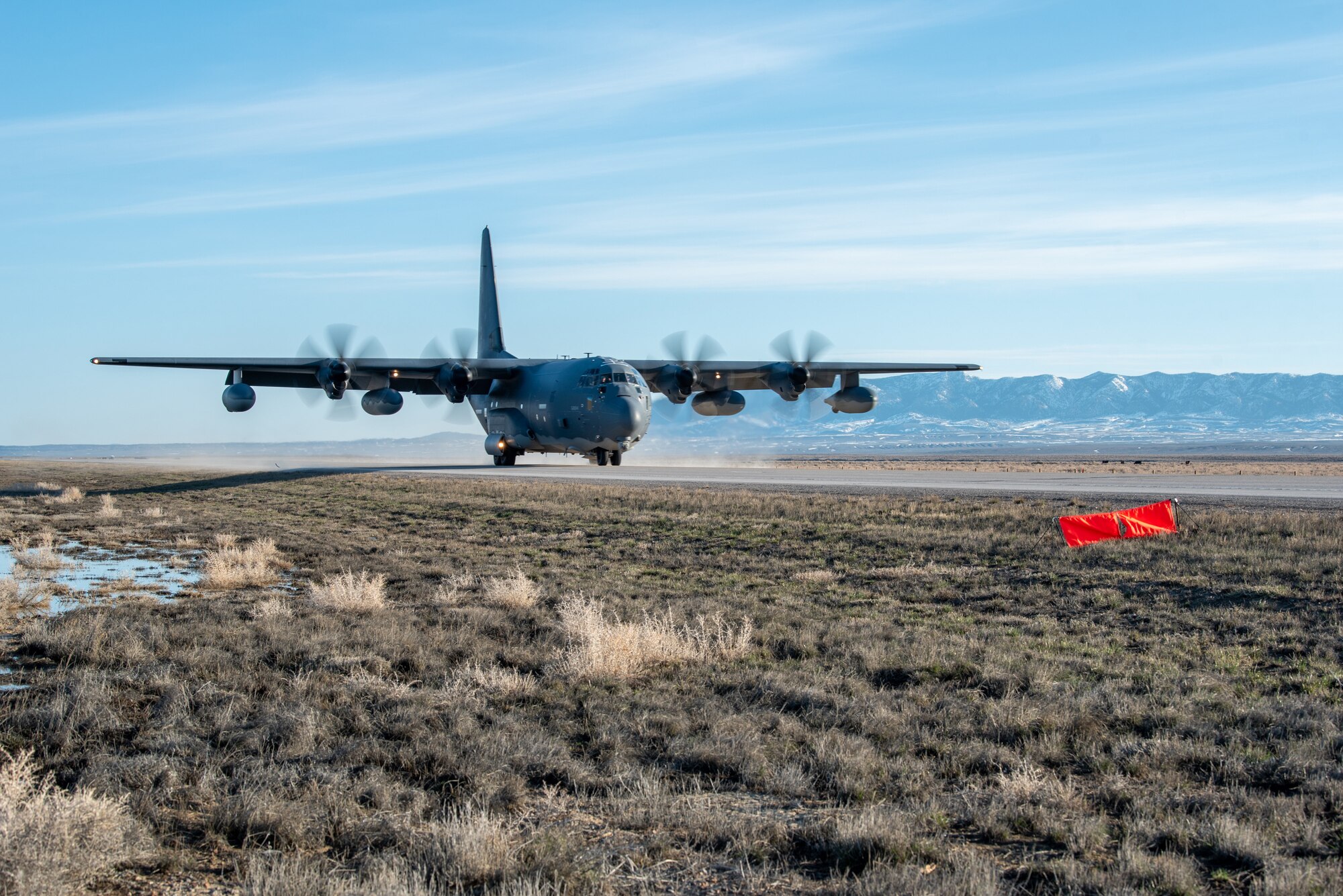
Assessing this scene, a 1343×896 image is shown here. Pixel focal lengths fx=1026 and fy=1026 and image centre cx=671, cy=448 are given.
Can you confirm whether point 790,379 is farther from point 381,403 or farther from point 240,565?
point 240,565

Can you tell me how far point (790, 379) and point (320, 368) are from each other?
22459 mm

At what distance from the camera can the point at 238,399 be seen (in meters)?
41.1

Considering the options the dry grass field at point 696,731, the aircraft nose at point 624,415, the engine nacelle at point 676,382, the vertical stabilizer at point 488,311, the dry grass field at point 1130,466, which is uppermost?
the vertical stabilizer at point 488,311

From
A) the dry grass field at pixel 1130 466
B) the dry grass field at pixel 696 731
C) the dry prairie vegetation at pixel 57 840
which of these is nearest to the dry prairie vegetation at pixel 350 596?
the dry grass field at pixel 696 731

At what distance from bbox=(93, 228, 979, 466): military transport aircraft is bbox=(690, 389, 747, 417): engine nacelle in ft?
0.20

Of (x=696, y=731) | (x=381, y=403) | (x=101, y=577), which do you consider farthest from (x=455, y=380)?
(x=696, y=731)

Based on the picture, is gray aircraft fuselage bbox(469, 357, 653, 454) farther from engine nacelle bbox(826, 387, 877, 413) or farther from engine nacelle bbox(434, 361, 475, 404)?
engine nacelle bbox(826, 387, 877, 413)

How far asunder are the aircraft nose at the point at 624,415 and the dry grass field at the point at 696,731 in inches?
1002

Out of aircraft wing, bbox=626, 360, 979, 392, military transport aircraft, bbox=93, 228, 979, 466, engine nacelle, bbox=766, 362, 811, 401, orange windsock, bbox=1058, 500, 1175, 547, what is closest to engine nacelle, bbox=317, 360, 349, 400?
military transport aircraft, bbox=93, 228, 979, 466

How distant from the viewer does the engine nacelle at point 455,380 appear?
47500 mm

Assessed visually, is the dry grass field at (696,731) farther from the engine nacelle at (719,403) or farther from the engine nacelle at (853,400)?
the engine nacelle at (719,403)

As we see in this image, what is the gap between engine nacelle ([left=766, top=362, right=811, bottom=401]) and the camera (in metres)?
51.3

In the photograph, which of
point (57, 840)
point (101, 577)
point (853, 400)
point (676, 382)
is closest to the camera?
point (57, 840)

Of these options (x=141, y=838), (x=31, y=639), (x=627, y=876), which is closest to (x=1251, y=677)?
(x=627, y=876)
